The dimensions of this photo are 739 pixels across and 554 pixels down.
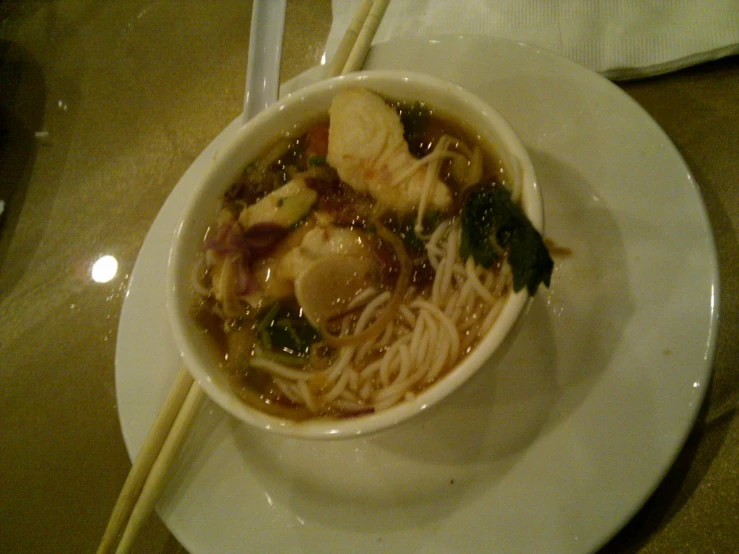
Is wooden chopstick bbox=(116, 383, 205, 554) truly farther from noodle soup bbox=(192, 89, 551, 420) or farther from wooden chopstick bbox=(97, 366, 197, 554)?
noodle soup bbox=(192, 89, 551, 420)

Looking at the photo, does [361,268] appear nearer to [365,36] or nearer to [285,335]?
[285,335]

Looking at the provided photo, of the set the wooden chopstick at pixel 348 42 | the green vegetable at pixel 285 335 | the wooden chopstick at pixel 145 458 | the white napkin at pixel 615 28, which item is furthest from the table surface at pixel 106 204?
the green vegetable at pixel 285 335

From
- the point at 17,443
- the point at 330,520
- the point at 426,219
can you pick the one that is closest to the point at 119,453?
the point at 17,443

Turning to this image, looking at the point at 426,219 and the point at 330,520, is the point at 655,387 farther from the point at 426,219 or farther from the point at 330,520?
the point at 330,520

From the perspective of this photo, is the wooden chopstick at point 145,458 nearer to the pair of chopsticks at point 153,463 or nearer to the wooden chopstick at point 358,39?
the pair of chopsticks at point 153,463

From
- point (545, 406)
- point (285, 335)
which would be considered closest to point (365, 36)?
point (285, 335)

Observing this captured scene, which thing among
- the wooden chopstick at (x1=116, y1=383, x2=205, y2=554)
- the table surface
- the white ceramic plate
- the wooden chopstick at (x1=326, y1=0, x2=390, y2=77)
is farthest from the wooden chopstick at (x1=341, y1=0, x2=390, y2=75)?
the wooden chopstick at (x1=116, y1=383, x2=205, y2=554)
